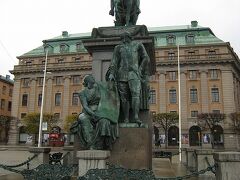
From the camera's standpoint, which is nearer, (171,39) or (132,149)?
(132,149)

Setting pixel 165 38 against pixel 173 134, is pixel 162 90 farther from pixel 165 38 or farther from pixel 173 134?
pixel 165 38

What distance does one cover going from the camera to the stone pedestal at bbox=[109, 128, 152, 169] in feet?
24.3

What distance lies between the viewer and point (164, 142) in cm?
5478

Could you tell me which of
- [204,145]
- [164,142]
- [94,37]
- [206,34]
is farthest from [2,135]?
[94,37]

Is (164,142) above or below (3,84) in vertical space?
below

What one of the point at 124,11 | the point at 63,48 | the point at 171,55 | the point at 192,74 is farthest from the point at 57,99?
the point at 124,11

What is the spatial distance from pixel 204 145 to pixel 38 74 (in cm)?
3552

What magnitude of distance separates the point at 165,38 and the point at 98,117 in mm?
57746

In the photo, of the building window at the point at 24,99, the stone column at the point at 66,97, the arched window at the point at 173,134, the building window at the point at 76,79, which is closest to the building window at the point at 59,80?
the stone column at the point at 66,97

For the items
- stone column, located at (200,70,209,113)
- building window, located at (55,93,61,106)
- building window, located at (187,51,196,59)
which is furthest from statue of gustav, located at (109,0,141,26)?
building window, located at (55,93,61,106)

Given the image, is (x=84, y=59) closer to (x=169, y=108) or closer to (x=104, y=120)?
(x=169, y=108)

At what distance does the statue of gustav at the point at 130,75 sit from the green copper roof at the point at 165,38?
50.3 meters

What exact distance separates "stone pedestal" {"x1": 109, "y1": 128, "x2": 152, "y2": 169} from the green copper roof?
169ft

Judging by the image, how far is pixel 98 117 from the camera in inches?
292
